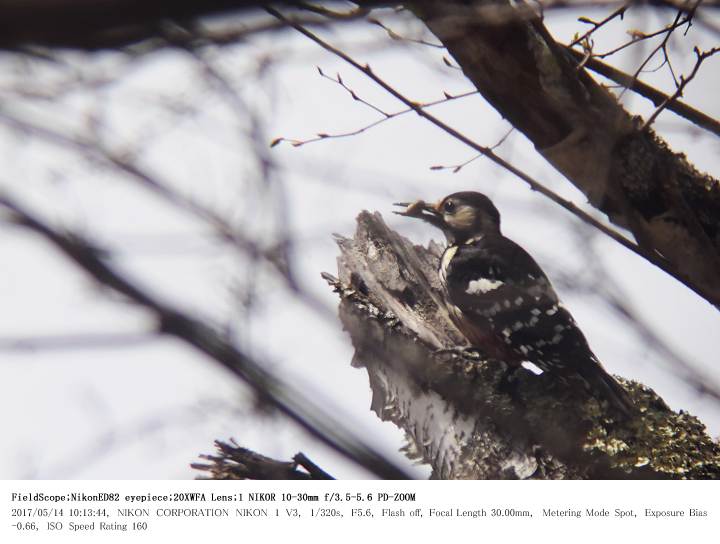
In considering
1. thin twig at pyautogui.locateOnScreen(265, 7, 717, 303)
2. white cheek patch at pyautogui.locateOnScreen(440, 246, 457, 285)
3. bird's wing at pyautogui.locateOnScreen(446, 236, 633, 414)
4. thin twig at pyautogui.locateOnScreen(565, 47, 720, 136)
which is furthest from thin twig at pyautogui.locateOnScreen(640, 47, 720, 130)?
white cheek patch at pyautogui.locateOnScreen(440, 246, 457, 285)

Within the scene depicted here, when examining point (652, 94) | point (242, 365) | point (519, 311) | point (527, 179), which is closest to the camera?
point (242, 365)

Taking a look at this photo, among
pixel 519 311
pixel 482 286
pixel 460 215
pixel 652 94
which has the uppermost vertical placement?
pixel 460 215

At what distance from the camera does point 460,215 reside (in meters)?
3.65

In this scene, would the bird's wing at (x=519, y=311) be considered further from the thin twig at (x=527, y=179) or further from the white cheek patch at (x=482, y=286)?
the thin twig at (x=527, y=179)

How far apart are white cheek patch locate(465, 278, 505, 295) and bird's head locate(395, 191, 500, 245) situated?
0.38 m

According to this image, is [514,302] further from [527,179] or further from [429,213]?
[527,179]

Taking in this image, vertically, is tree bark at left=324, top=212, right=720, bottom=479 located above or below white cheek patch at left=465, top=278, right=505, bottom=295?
below

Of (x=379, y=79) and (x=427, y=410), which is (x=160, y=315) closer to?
(x=379, y=79)

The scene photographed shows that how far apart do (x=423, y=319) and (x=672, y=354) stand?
4.99ft

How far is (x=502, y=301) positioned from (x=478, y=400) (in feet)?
3.72

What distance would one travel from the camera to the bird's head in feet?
11.9

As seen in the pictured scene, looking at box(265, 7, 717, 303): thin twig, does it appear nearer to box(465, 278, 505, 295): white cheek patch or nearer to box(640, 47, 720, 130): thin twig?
box(640, 47, 720, 130): thin twig

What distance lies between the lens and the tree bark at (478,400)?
7.03 ft

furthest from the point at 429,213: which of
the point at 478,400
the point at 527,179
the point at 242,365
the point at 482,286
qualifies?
the point at 242,365
